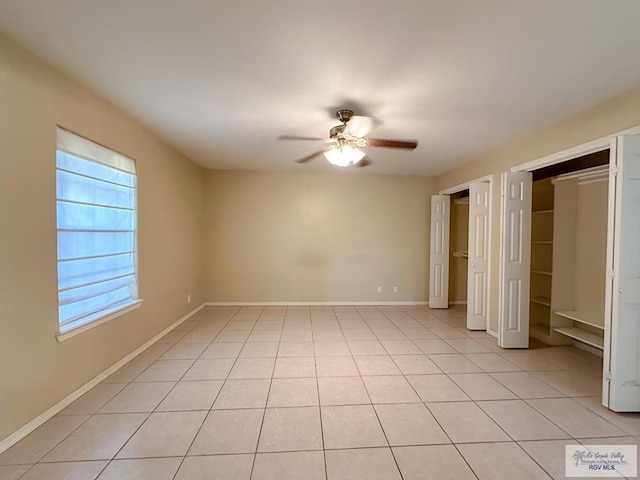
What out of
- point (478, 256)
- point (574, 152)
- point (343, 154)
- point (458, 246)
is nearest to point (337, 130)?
point (343, 154)

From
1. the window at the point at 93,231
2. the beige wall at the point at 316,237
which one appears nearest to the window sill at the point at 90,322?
the window at the point at 93,231

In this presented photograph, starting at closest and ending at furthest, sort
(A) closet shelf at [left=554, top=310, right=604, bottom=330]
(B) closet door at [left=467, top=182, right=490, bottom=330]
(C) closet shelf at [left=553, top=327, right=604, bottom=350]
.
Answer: (C) closet shelf at [left=553, top=327, right=604, bottom=350]
(A) closet shelf at [left=554, top=310, right=604, bottom=330]
(B) closet door at [left=467, top=182, right=490, bottom=330]

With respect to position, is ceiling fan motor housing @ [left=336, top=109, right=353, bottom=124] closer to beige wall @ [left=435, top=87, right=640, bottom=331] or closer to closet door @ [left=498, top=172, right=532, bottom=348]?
beige wall @ [left=435, top=87, right=640, bottom=331]

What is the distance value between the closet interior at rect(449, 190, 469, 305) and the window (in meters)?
5.41

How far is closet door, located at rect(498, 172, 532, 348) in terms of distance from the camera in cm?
343

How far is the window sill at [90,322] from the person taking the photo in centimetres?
217

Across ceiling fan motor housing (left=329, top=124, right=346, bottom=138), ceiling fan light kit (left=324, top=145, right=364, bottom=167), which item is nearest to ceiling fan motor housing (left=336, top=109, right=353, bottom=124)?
ceiling fan motor housing (left=329, top=124, right=346, bottom=138)

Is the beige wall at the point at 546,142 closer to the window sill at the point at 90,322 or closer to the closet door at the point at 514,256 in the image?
the closet door at the point at 514,256

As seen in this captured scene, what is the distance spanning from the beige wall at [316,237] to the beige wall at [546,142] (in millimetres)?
1224

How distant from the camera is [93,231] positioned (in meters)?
2.53

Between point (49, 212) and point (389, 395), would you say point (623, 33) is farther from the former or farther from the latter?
point (49, 212)

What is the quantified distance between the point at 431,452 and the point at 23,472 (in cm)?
237

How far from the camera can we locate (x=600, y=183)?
3.26m

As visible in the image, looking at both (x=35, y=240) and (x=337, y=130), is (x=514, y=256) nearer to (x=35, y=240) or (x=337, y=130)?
(x=337, y=130)
